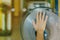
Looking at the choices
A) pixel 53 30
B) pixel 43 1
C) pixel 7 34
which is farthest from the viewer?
pixel 7 34

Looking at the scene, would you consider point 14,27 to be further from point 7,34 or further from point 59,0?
point 59,0

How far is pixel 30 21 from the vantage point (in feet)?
3.72

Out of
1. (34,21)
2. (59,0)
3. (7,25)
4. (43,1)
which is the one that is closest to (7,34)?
(7,25)

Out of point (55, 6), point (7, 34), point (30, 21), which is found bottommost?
point (7, 34)

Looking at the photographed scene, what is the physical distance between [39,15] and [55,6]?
1.77 m

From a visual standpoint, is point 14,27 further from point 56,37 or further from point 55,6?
point 56,37

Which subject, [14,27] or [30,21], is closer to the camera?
[30,21]

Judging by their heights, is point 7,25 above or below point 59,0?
below

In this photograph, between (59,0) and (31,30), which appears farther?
(59,0)

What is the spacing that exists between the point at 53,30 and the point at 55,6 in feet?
6.01

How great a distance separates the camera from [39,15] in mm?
1168

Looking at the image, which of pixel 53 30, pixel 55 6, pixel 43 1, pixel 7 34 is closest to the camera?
pixel 53 30

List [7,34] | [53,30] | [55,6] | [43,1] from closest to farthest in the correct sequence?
[53,30] < [55,6] < [43,1] < [7,34]

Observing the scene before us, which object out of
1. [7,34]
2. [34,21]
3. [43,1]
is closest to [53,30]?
[34,21]
